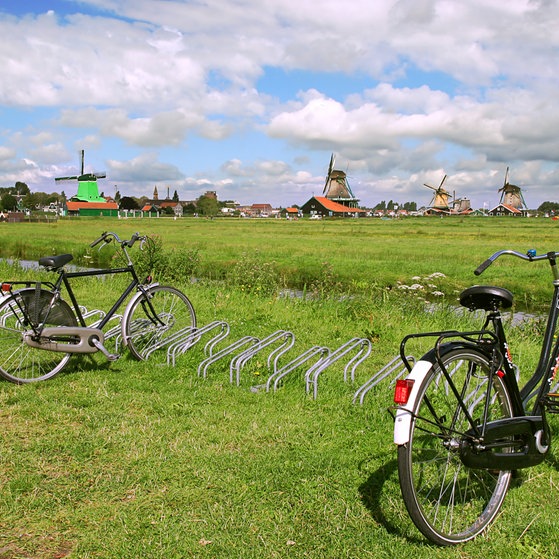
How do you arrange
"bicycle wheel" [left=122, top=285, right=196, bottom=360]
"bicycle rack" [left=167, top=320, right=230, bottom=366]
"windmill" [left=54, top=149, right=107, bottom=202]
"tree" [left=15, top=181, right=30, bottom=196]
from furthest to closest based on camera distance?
"tree" [left=15, top=181, right=30, bottom=196]
"windmill" [left=54, top=149, right=107, bottom=202]
"bicycle rack" [left=167, top=320, right=230, bottom=366]
"bicycle wheel" [left=122, top=285, right=196, bottom=360]

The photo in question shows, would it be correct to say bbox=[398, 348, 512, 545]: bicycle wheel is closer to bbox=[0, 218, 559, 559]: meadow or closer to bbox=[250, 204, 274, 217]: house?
bbox=[0, 218, 559, 559]: meadow

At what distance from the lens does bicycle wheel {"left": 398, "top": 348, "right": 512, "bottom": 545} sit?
291 centimetres

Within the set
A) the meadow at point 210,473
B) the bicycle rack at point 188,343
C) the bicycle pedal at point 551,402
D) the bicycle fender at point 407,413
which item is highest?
the bicycle fender at point 407,413

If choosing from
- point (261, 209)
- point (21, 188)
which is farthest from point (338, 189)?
point (21, 188)

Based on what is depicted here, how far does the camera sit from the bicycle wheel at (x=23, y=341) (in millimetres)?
5715

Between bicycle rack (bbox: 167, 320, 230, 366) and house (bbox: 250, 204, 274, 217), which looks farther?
house (bbox: 250, 204, 274, 217)

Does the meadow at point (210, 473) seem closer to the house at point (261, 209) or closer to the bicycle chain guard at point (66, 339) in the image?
the bicycle chain guard at point (66, 339)

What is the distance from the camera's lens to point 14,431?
4520 mm

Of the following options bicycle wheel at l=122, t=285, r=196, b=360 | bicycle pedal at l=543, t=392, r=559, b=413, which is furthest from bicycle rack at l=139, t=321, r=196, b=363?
bicycle pedal at l=543, t=392, r=559, b=413

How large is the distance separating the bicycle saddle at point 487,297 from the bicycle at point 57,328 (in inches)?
164

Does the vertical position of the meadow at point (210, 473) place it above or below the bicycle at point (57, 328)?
below

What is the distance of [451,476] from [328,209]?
4419 inches

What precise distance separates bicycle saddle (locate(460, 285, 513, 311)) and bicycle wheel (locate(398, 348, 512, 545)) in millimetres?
315

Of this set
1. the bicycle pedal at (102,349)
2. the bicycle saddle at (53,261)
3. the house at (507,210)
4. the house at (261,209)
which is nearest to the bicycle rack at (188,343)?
the bicycle pedal at (102,349)
